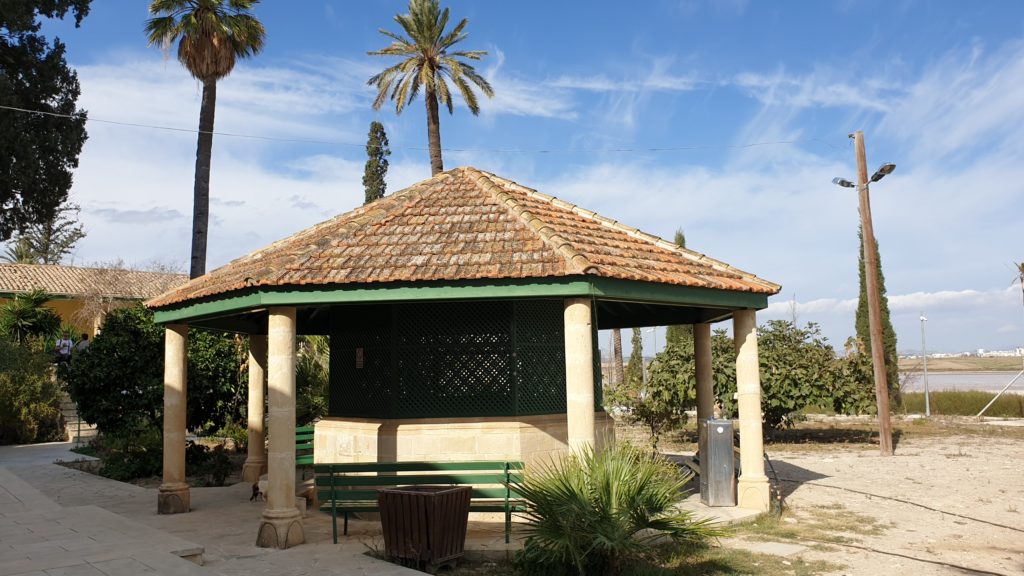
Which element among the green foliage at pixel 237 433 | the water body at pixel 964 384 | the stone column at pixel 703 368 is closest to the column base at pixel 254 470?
the green foliage at pixel 237 433

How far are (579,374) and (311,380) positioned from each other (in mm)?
13415

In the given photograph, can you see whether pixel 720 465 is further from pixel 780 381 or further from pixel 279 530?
pixel 780 381

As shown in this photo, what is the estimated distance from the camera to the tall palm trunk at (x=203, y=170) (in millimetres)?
23781

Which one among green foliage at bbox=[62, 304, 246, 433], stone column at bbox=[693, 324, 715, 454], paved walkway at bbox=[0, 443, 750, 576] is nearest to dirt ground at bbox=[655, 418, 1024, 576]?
paved walkway at bbox=[0, 443, 750, 576]

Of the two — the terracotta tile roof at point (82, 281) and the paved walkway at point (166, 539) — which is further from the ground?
the terracotta tile roof at point (82, 281)

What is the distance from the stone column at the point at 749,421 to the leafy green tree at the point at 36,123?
20.2 metres

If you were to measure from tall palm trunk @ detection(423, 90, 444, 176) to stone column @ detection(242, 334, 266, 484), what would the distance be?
50.4ft

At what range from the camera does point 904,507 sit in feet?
35.9

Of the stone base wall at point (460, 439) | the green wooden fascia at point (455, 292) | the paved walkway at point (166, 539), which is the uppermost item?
the green wooden fascia at point (455, 292)

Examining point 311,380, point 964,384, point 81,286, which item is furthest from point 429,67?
point 964,384

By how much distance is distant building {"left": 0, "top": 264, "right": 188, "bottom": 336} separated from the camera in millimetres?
38688

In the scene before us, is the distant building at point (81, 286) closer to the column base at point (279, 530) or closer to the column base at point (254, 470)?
the column base at point (254, 470)

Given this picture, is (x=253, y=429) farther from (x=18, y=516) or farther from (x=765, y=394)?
(x=765, y=394)

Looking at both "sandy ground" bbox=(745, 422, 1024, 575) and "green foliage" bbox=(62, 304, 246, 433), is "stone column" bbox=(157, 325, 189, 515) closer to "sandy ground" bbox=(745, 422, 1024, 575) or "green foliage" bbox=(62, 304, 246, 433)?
"green foliage" bbox=(62, 304, 246, 433)
